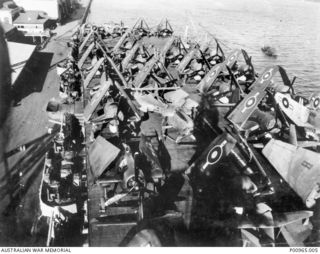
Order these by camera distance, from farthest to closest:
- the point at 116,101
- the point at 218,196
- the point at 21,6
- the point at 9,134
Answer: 1. the point at 21,6
2. the point at 9,134
3. the point at 116,101
4. the point at 218,196

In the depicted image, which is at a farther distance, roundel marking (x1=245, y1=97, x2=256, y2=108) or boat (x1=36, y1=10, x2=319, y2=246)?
roundel marking (x1=245, y1=97, x2=256, y2=108)

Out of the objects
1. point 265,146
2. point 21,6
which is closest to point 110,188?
point 265,146

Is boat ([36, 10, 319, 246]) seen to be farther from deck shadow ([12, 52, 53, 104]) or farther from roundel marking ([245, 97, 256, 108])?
deck shadow ([12, 52, 53, 104])

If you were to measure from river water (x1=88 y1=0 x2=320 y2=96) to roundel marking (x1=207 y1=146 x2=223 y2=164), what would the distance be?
124 feet

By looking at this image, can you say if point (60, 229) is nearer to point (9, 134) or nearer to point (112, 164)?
point (112, 164)

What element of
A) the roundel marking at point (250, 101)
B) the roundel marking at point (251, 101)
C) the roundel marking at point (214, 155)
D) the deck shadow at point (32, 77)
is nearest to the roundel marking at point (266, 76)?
the roundel marking at point (251, 101)

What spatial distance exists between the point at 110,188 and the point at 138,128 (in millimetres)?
6473

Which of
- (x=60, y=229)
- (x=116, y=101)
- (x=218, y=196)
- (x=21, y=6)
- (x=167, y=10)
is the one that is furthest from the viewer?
(x=167, y=10)

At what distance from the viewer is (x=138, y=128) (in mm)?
20375

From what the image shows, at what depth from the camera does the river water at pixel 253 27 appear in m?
57.5

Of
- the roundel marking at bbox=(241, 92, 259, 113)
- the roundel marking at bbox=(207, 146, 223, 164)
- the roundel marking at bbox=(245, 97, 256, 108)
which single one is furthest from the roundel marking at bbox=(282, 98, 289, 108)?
the roundel marking at bbox=(207, 146, 223, 164)

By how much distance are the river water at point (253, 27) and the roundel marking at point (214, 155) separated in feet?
124

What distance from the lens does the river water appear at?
5747 cm

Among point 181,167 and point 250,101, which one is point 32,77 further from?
point 250,101
